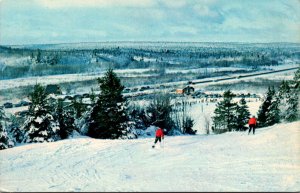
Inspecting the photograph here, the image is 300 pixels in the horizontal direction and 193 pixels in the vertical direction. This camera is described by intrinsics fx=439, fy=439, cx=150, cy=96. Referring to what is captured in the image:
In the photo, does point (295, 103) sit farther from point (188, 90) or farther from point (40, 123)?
point (188, 90)

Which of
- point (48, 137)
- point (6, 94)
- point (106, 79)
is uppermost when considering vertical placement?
point (106, 79)

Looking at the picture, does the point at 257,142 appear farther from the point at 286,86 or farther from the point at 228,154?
the point at 286,86

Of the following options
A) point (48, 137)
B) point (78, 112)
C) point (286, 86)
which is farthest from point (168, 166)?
point (286, 86)

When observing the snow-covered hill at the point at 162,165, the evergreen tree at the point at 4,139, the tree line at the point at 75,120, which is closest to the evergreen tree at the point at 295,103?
the tree line at the point at 75,120

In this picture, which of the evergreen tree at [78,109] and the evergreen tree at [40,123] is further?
the evergreen tree at [78,109]

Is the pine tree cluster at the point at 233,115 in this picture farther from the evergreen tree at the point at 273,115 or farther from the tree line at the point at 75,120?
the tree line at the point at 75,120

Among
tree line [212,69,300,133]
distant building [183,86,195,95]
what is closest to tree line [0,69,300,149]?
tree line [212,69,300,133]
